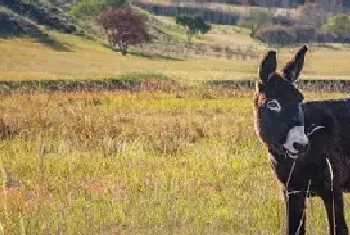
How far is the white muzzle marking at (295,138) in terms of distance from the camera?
21.1 feet

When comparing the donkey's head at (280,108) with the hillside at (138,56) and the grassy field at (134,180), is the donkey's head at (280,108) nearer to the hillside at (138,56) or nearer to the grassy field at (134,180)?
the grassy field at (134,180)

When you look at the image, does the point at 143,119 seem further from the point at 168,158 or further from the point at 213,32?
the point at 213,32

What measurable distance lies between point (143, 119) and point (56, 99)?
6238 mm

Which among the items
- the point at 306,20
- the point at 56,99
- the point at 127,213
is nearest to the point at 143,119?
the point at 56,99

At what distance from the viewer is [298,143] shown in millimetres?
6449

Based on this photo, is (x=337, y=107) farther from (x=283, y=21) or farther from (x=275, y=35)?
(x=283, y=21)

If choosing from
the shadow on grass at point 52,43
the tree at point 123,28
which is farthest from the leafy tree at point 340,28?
the shadow on grass at point 52,43

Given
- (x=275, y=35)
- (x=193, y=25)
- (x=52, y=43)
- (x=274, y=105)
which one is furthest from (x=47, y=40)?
(x=274, y=105)

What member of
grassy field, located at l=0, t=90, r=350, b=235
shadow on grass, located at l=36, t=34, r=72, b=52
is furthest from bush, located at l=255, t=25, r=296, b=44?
grassy field, located at l=0, t=90, r=350, b=235

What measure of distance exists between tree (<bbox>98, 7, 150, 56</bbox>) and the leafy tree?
62.6 m

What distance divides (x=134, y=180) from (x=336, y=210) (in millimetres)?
4445

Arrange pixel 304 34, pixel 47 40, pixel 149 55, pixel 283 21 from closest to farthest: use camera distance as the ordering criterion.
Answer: pixel 47 40, pixel 149 55, pixel 304 34, pixel 283 21

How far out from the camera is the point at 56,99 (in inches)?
1059

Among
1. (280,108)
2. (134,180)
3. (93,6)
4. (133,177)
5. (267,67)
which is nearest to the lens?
(280,108)
